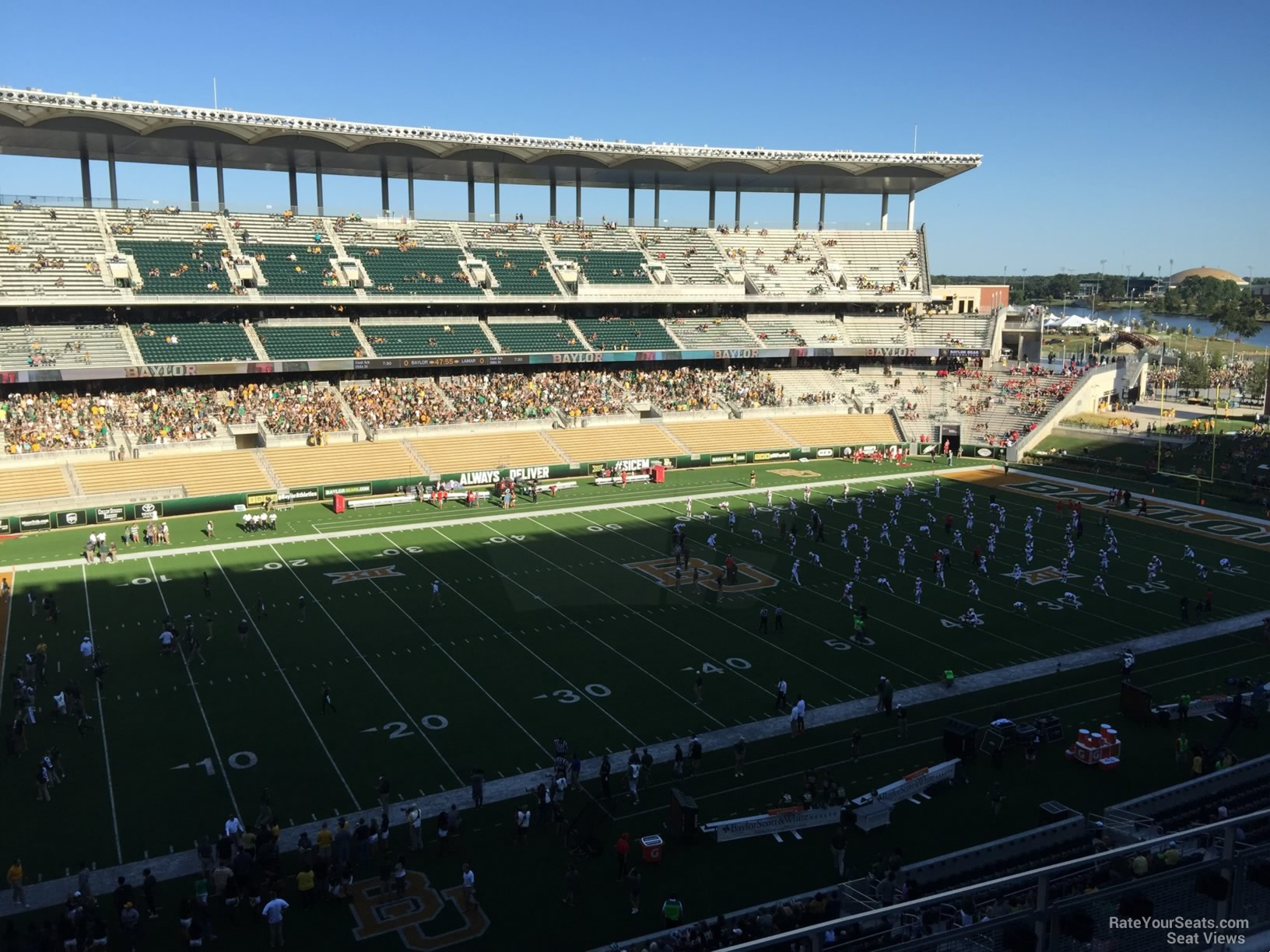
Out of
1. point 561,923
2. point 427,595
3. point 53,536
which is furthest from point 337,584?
point 561,923

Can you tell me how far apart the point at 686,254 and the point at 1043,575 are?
4287 centimetres

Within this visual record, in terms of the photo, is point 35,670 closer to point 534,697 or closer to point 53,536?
point 534,697

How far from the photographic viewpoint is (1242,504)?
47250 millimetres

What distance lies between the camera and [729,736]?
2242cm

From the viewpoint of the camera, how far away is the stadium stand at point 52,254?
50.8 meters

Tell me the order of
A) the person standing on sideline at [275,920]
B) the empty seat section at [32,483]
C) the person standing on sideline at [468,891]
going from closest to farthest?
the person standing on sideline at [275,920], the person standing on sideline at [468,891], the empty seat section at [32,483]

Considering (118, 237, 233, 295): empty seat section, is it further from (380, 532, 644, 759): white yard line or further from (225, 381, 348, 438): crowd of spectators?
(380, 532, 644, 759): white yard line

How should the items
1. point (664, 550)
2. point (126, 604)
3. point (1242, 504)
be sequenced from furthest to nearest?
point (1242, 504), point (664, 550), point (126, 604)

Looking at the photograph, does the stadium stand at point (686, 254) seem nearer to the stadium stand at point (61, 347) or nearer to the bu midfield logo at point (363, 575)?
the stadium stand at point (61, 347)

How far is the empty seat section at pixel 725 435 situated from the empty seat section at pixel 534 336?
344 inches

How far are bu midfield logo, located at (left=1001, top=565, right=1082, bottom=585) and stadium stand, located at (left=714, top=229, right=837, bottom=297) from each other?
1531 inches

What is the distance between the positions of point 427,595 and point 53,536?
18.1 m

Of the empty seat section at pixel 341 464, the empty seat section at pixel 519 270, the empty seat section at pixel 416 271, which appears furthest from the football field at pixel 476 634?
the empty seat section at pixel 519 270

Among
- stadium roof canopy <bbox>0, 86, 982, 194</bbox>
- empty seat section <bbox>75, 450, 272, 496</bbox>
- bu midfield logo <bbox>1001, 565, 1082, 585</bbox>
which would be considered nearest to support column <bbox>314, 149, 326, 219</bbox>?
stadium roof canopy <bbox>0, 86, 982, 194</bbox>
